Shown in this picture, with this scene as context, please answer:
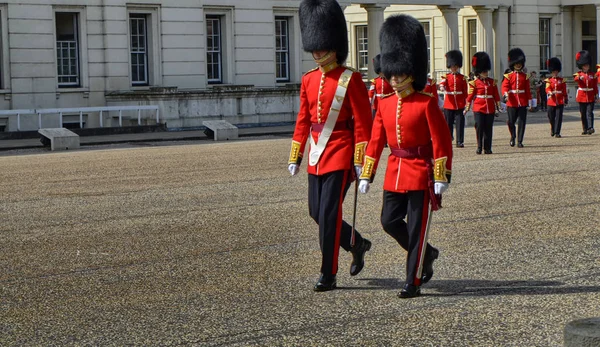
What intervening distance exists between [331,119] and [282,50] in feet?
83.5

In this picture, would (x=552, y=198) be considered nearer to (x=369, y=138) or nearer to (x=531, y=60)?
Result: (x=369, y=138)

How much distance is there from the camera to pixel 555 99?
2283cm

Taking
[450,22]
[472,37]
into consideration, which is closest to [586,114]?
[450,22]

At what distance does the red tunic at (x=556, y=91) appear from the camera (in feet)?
74.8

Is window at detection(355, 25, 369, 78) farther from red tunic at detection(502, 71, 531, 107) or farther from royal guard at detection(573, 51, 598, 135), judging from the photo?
red tunic at detection(502, 71, 531, 107)

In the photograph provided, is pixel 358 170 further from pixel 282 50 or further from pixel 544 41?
pixel 544 41

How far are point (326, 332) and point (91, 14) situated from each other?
2326cm

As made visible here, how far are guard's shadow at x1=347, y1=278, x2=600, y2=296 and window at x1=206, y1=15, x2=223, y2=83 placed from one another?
24134 millimetres

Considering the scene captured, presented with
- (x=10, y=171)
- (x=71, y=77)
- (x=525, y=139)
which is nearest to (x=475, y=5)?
(x=71, y=77)

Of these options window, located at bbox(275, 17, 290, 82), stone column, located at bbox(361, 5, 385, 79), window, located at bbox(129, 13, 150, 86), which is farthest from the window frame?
window, located at bbox(129, 13, 150, 86)

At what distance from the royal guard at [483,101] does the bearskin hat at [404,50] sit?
1072 centimetres

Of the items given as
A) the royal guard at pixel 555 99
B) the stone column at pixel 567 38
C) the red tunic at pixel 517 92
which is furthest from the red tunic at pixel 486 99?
the stone column at pixel 567 38

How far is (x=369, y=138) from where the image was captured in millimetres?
7738

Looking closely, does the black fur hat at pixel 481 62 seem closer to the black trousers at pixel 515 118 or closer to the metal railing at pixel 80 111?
the black trousers at pixel 515 118
